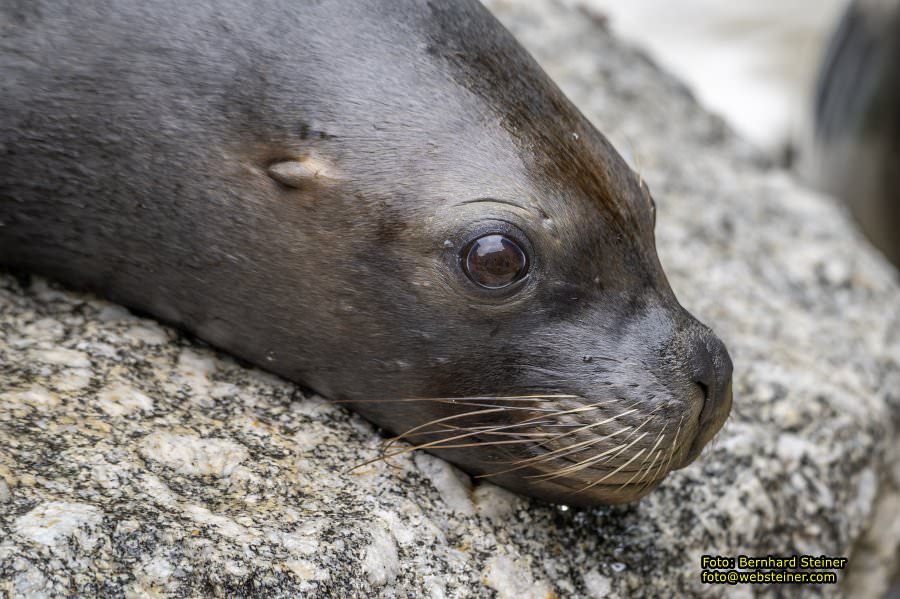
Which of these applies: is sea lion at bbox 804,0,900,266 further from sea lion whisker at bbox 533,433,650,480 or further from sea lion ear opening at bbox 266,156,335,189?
sea lion ear opening at bbox 266,156,335,189

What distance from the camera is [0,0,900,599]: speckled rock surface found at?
226 cm

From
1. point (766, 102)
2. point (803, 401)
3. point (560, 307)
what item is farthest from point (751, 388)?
point (766, 102)

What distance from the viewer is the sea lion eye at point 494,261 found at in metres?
2.46

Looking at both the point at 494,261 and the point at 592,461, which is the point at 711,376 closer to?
the point at 592,461

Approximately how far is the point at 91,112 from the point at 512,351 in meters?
1.18

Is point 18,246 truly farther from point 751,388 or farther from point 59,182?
point 751,388

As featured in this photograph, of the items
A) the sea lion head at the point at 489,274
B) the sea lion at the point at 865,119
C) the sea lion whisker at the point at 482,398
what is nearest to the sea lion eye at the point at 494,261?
the sea lion head at the point at 489,274

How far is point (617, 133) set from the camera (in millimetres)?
4531

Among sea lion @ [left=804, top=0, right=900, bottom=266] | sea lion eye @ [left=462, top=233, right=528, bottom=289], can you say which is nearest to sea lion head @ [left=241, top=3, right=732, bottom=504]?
sea lion eye @ [left=462, top=233, right=528, bottom=289]

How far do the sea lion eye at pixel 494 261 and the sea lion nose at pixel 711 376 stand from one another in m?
0.47

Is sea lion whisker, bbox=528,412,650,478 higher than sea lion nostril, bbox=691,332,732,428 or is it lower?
lower

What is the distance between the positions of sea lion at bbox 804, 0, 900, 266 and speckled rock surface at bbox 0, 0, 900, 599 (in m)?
4.18

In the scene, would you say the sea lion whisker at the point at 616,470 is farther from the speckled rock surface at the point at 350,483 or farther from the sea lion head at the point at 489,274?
the speckled rock surface at the point at 350,483

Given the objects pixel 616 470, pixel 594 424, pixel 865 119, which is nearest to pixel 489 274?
pixel 594 424
